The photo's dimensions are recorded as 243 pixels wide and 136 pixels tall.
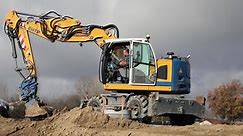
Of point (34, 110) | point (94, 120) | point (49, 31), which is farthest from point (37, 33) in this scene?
point (94, 120)

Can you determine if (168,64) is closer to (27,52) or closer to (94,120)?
(94,120)

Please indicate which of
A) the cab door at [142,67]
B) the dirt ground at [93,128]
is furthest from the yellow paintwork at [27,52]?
the cab door at [142,67]

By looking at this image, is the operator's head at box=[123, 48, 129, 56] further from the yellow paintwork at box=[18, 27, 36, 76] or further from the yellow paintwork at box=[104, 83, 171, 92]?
the yellow paintwork at box=[18, 27, 36, 76]

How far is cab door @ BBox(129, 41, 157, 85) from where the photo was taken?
18484 millimetres

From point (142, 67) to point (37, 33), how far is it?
571 cm

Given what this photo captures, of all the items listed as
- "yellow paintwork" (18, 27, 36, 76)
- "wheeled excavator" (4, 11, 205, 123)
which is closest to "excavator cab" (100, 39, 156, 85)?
"wheeled excavator" (4, 11, 205, 123)

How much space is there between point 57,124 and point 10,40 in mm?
6275

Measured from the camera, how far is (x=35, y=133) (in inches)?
666

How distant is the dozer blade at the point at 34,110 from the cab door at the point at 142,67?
3826mm

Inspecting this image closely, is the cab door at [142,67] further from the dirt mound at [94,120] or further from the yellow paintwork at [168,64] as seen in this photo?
the dirt mound at [94,120]

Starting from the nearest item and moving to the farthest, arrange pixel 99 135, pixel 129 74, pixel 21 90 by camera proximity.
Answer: pixel 99 135 → pixel 129 74 → pixel 21 90

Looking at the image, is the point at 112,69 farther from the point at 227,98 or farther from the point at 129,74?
the point at 227,98

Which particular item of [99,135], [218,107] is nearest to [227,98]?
[218,107]

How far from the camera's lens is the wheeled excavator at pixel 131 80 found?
59.4 feet
